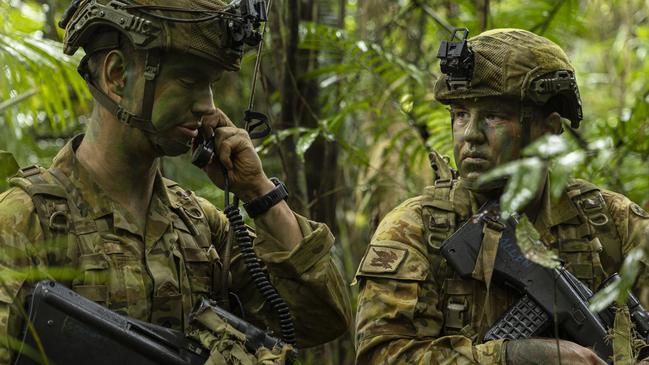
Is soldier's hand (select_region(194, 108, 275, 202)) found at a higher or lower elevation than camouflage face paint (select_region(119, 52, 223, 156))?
lower

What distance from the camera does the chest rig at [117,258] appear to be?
3.41 m

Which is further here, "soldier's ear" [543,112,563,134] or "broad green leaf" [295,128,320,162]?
"broad green leaf" [295,128,320,162]

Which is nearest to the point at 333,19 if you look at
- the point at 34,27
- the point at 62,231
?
the point at 34,27

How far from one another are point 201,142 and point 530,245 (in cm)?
158

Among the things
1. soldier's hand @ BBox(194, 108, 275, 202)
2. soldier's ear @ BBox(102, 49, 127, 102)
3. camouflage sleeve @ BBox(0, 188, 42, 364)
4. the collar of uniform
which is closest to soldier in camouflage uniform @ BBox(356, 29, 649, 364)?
soldier's hand @ BBox(194, 108, 275, 202)

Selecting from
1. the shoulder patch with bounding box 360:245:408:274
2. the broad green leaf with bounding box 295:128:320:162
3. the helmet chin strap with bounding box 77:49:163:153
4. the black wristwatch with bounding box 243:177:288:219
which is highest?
the helmet chin strap with bounding box 77:49:163:153

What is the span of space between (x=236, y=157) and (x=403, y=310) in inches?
36.2

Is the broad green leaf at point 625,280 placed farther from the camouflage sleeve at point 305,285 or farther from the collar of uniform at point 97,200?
the collar of uniform at point 97,200

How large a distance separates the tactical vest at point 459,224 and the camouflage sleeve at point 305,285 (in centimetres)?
47

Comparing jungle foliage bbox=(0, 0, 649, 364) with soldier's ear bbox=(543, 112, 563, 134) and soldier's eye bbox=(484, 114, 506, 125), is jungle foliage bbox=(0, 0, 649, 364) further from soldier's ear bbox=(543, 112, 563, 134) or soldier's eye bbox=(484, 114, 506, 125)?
soldier's eye bbox=(484, 114, 506, 125)

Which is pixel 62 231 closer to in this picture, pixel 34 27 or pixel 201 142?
pixel 201 142

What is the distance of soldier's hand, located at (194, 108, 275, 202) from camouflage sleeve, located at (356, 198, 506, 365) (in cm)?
63

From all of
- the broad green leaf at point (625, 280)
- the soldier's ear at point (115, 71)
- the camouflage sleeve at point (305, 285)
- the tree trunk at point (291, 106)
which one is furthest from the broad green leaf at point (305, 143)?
the broad green leaf at point (625, 280)

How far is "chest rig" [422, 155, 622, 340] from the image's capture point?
411 cm
